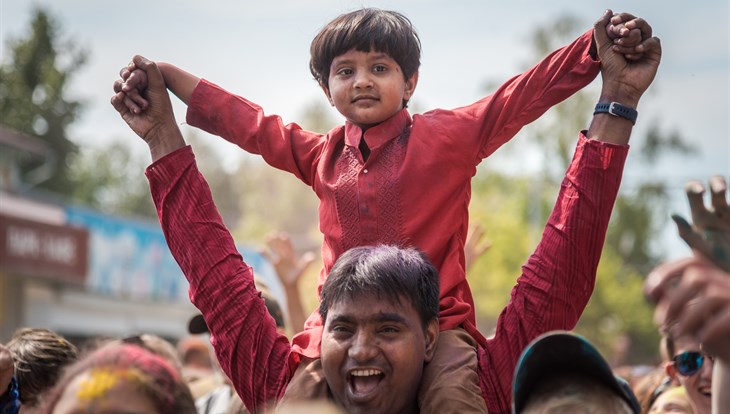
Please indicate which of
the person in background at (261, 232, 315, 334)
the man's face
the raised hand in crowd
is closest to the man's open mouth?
the man's face

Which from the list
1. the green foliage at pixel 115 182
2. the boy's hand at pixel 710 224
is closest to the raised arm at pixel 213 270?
the boy's hand at pixel 710 224

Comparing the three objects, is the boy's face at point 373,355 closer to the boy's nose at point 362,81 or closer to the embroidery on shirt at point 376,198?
the embroidery on shirt at point 376,198

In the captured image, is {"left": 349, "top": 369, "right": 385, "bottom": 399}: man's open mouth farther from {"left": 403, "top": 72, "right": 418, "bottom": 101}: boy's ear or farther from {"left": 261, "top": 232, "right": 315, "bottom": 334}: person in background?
{"left": 261, "top": 232, "right": 315, "bottom": 334}: person in background

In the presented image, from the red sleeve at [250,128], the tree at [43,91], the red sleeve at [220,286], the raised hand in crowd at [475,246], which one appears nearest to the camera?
the red sleeve at [220,286]

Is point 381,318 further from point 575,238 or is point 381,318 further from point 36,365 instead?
point 36,365

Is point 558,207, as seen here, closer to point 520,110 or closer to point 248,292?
point 520,110

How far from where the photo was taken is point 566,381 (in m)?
2.52

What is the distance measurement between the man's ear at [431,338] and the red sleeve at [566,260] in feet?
0.52

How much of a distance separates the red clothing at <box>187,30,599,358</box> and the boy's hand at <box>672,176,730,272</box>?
661 mm

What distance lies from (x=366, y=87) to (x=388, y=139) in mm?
179

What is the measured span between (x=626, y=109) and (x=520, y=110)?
1.25 feet

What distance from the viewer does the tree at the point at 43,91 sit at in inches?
1421

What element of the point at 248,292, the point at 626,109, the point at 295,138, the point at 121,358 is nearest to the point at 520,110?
the point at 626,109

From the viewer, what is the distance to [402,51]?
378 centimetres
